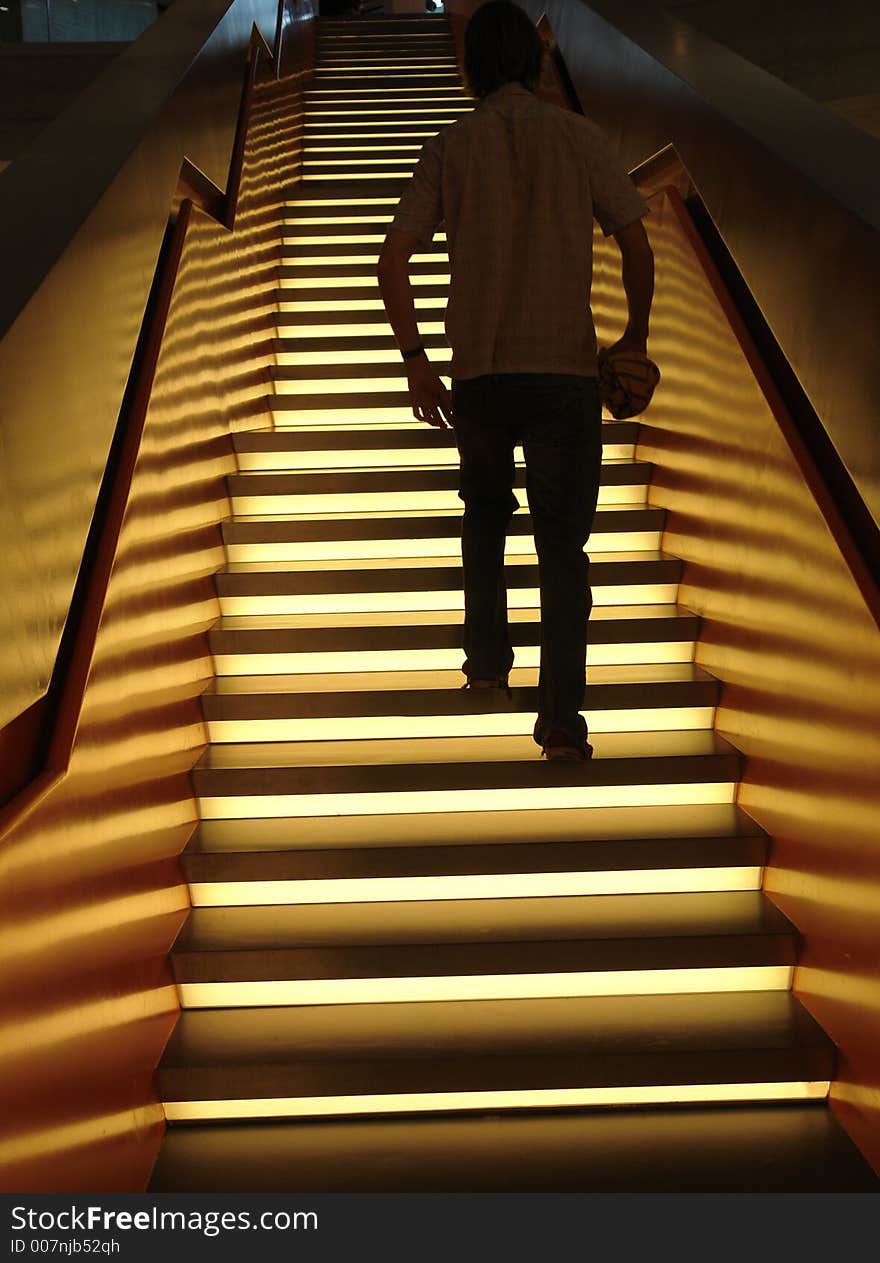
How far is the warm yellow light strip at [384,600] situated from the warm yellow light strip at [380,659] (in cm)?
22

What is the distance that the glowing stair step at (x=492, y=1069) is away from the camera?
2076 millimetres

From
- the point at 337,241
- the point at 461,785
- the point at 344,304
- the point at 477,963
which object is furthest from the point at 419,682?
the point at 337,241

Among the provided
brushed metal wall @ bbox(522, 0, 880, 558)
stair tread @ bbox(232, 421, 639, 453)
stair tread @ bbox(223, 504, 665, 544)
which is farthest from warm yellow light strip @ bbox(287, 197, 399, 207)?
stair tread @ bbox(223, 504, 665, 544)

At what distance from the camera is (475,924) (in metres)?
2.33

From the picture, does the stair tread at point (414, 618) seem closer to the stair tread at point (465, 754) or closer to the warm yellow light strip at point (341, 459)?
the stair tread at point (465, 754)

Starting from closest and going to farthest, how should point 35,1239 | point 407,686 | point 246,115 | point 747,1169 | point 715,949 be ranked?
point 35,1239, point 747,1169, point 715,949, point 407,686, point 246,115

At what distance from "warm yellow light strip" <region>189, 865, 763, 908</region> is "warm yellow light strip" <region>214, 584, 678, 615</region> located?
98 centimetres

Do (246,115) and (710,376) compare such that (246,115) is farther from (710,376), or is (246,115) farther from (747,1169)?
(747,1169)

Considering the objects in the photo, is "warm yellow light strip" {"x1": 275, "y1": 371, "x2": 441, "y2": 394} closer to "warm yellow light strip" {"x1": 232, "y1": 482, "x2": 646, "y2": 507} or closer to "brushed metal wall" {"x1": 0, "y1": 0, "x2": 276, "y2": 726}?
"warm yellow light strip" {"x1": 232, "y1": 482, "x2": 646, "y2": 507}

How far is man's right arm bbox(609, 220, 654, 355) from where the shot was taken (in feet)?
7.86

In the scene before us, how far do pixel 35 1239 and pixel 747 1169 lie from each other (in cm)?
119

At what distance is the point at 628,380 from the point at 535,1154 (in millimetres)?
1570

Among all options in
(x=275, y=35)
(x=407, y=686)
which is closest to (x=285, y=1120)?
(x=407, y=686)

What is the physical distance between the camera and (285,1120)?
2.12 meters
